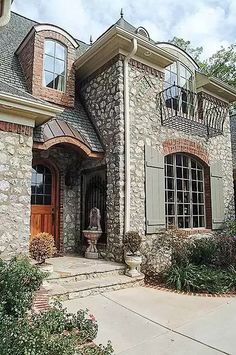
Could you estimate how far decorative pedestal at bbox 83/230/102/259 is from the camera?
7.09m

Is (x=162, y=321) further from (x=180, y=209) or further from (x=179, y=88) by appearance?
(x=179, y=88)

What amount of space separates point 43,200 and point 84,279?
2.89 m

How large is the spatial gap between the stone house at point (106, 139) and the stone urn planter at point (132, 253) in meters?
0.27

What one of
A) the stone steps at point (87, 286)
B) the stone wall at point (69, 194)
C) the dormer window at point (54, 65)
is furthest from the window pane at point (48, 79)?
the stone steps at point (87, 286)

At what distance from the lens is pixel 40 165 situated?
7.77m

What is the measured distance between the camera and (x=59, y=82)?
7.83m

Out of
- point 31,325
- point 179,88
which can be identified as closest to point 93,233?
point 31,325

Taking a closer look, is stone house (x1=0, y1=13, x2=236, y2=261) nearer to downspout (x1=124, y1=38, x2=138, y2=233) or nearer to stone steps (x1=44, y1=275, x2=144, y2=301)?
downspout (x1=124, y1=38, x2=138, y2=233)

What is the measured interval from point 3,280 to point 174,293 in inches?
131

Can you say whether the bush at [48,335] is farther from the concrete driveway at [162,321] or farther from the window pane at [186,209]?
the window pane at [186,209]

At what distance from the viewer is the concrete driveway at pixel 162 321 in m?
3.31

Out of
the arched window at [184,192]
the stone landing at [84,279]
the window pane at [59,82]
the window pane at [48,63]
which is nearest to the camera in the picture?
the stone landing at [84,279]

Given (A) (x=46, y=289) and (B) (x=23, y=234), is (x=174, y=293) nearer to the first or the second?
(A) (x=46, y=289)

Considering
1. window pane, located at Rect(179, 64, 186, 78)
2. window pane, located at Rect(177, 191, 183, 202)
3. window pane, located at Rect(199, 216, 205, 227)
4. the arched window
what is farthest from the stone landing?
window pane, located at Rect(179, 64, 186, 78)
